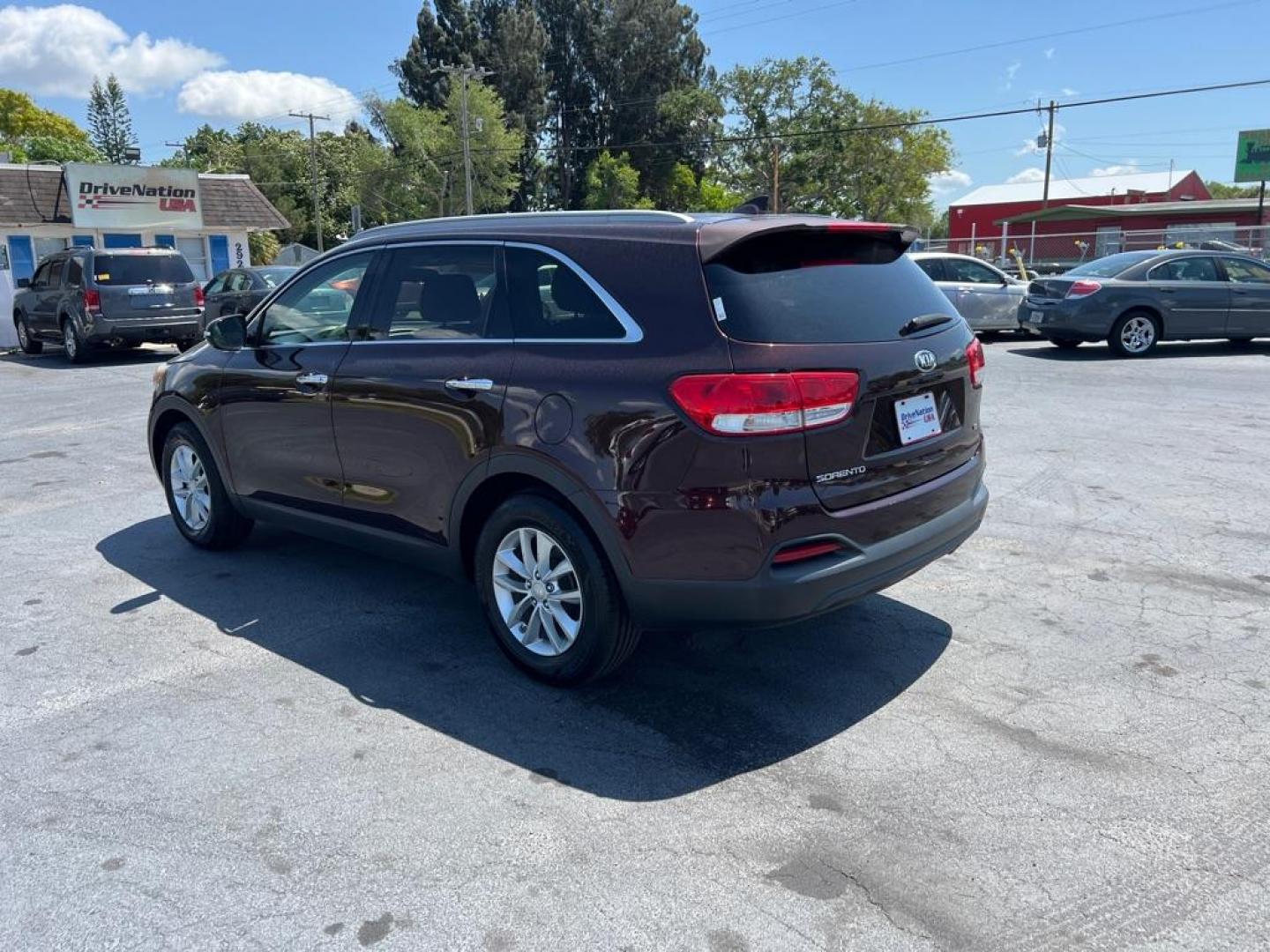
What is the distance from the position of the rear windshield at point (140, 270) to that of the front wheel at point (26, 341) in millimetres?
3674

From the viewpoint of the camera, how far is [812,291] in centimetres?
367

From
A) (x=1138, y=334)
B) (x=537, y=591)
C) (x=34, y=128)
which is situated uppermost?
(x=34, y=128)

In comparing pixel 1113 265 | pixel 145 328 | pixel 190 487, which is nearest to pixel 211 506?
pixel 190 487

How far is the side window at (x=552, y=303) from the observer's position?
3.71m

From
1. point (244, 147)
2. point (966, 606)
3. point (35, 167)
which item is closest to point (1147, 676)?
point (966, 606)

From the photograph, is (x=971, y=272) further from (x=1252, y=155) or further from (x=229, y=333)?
(x=1252, y=155)

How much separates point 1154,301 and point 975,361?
11726mm

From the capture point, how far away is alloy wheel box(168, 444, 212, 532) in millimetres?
5809

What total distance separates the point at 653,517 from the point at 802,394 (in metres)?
0.66

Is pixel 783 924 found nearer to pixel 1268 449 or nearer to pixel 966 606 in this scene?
pixel 966 606

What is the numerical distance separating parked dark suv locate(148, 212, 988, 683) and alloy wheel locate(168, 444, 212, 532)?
1.31 meters

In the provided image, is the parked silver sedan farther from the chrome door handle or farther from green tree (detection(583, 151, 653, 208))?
green tree (detection(583, 151, 653, 208))

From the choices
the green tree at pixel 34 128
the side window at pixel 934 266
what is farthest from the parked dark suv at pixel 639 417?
the green tree at pixel 34 128

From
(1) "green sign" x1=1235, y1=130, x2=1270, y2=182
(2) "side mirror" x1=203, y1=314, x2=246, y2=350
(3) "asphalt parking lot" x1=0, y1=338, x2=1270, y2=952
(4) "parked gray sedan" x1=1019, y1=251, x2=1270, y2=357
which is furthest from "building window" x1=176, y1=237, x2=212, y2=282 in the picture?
(1) "green sign" x1=1235, y1=130, x2=1270, y2=182
